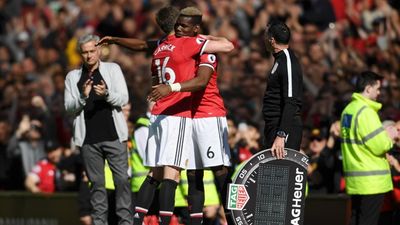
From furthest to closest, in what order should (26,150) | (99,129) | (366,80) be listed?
(26,150)
(366,80)
(99,129)

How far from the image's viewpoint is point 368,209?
14.2 metres

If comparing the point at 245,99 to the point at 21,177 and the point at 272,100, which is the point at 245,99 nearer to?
the point at 21,177

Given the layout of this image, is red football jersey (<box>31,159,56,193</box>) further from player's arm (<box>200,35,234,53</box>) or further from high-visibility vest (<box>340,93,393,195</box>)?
player's arm (<box>200,35,234,53</box>)

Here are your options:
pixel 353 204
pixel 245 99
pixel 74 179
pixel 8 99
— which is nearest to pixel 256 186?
pixel 353 204

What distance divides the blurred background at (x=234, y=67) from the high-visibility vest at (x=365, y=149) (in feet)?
2.87

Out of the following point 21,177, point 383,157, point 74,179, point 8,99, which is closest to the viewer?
point 383,157

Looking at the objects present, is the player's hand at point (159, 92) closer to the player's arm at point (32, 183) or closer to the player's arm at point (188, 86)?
the player's arm at point (188, 86)

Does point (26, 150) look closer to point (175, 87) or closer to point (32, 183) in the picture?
point (32, 183)

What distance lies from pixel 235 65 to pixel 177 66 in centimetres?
926

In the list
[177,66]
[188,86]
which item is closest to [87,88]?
[177,66]

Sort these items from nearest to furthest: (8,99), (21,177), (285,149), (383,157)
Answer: (285,149), (383,157), (21,177), (8,99)

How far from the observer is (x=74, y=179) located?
18281mm

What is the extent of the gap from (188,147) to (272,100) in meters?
1.08

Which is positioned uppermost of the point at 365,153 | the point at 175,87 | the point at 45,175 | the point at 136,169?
the point at 175,87
